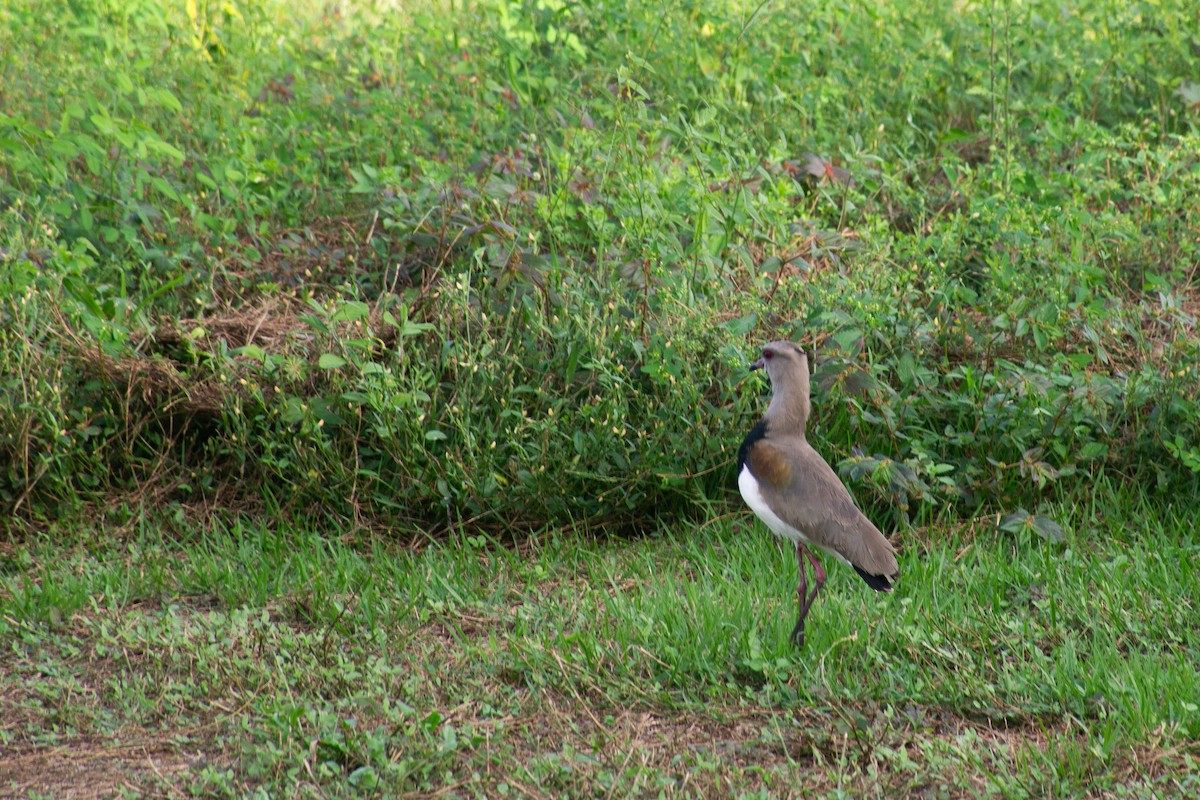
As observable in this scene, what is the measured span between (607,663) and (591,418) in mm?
1221

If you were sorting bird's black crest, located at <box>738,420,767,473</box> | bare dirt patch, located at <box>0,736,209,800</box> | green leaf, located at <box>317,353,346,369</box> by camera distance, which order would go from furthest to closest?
green leaf, located at <box>317,353,346,369</box> < bird's black crest, located at <box>738,420,767,473</box> < bare dirt patch, located at <box>0,736,209,800</box>

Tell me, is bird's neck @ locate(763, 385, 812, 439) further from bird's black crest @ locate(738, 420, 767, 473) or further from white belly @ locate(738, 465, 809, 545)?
white belly @ locate(738, 465, 809, 545)

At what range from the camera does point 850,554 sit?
13.9 ft

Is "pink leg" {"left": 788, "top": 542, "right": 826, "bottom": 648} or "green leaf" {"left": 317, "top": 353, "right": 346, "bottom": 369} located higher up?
"green leaf" {"left": 317, "top": 353, "right": 346, "bottom": 369}

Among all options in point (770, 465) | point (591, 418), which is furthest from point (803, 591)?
point (591, 418)

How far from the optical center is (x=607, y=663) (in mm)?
4215

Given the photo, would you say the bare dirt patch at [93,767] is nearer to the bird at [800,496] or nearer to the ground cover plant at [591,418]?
the ground cover plant at [591,418]

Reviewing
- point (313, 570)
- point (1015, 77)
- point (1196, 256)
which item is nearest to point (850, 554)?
point (313, 570)

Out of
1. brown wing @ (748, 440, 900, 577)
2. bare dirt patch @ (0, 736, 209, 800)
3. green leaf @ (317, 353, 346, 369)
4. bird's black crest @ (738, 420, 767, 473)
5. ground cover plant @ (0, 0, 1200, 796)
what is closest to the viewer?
bare dirt patch @ (0, 736, 209, 800)

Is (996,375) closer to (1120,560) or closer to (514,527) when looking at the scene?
(1120,560)

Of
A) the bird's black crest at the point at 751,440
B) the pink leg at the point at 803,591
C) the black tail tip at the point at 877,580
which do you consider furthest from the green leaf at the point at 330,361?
the black tail tip at the point at 877,580

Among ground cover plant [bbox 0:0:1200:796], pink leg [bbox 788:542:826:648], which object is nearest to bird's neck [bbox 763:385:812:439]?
pink leg [bbox 788:542:826:648]

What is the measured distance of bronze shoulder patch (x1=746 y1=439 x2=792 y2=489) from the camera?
4.32 m

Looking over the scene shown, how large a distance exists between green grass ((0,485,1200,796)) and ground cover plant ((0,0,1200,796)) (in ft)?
0.06
